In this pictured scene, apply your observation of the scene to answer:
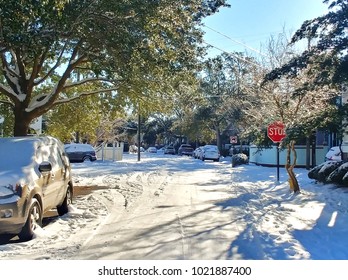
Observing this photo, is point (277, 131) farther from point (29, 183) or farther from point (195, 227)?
point (29, 183)

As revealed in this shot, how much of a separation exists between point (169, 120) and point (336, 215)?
8163cm

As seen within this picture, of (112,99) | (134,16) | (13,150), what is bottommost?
(13,150)

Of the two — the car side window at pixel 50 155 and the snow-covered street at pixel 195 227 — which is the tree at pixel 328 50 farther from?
the car side window at pixel 50 155

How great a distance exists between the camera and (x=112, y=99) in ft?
65.3

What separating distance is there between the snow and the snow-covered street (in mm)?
14

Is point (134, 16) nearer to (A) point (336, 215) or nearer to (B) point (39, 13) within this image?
(B) point (39, 13)

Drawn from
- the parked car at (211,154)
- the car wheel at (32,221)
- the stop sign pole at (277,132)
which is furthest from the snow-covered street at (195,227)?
the parked car at (211,154)

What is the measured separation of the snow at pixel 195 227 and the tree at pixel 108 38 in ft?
12.2

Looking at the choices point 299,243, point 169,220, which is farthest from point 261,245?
point 169,220

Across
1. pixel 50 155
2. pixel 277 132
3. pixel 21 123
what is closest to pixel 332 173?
pixel 277 132

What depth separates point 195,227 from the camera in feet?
28.6

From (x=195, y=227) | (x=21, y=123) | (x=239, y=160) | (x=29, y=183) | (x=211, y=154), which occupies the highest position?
(x=21, y=123)

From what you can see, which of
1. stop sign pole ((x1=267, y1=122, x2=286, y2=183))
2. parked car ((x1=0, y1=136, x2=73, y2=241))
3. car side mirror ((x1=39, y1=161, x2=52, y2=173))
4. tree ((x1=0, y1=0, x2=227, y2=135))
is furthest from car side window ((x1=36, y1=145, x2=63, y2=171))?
stop sign pole ((x1=267, y1=122, x2=286, y2=183))
